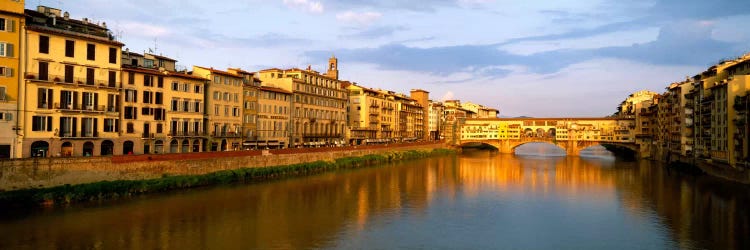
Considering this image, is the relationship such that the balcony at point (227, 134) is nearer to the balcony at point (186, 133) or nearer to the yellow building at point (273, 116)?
the balcony at point (186, 133)

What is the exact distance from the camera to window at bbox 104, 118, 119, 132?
36.4 meters

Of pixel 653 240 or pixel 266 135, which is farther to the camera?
pixel 266 135

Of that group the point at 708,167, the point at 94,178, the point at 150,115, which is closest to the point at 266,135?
the point at 150,115

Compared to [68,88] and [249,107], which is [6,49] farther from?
[249,107]

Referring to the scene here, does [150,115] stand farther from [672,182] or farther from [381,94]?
[381,94]

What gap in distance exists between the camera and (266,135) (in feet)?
177

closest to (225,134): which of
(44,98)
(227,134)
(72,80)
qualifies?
(227,134)

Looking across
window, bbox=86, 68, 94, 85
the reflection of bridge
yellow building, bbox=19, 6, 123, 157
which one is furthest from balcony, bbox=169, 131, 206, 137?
the reflection of bridge

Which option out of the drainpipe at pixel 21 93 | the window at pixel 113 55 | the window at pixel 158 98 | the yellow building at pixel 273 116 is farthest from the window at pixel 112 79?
the yellow building at pixel 273 116

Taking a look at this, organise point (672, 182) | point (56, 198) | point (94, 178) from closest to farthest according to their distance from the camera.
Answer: point (56, 198) → point (94, 178) → point (672, 182)

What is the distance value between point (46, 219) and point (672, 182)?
4637cm

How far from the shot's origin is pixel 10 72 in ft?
99.9

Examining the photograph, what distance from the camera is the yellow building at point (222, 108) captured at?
45938mm

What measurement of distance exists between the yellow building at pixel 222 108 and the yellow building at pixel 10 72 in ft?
53.0
